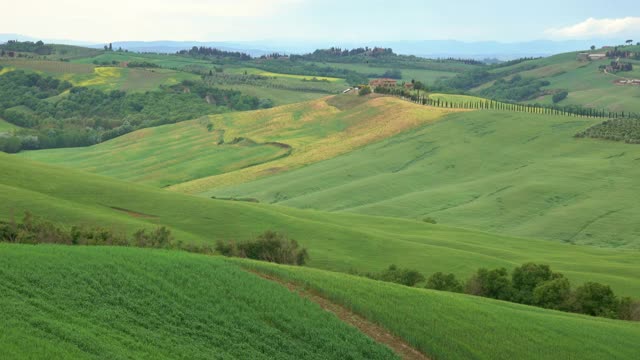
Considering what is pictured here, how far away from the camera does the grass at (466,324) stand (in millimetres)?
42438

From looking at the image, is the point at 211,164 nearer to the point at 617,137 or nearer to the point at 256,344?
the point at 617,137

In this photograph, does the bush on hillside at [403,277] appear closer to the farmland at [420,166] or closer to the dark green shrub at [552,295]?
the dark green shrub at [552,295]

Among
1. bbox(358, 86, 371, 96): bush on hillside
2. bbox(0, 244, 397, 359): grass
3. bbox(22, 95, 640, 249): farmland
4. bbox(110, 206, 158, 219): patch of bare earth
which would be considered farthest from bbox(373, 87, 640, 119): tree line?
bbox(0, 244, 397, 359): grass

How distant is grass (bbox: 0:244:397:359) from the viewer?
31.7 metres

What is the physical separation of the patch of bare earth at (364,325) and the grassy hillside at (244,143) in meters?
80.5

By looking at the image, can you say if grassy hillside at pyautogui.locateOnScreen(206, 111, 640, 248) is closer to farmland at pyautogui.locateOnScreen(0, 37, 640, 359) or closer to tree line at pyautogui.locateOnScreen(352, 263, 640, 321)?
farmland at pyautogui.locateOnScreen(0, 37, 640, 359)

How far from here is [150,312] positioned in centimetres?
3688

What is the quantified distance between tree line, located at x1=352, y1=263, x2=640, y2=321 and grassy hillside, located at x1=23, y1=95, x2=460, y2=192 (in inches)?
2756

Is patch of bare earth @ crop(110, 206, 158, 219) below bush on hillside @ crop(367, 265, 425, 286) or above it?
above

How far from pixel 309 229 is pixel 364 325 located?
33838 mm

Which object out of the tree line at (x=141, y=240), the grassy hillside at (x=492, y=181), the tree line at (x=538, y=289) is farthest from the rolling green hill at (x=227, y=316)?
the grassy hillside at (x=492, y=181)

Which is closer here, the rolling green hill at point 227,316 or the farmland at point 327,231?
the rolling green hill at point 227,316

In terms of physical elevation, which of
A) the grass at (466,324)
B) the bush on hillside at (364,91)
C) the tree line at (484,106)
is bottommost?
the grass at (466,324)

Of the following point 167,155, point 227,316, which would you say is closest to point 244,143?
point 167,155
